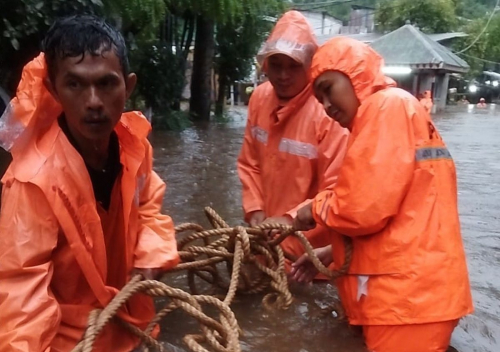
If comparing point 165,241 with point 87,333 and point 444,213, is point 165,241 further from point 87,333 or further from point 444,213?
point 444,213

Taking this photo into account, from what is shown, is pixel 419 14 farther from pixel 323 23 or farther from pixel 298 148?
pixel 298 148

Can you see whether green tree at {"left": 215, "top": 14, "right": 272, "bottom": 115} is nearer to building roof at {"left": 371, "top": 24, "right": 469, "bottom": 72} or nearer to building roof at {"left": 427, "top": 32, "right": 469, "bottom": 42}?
building roof at {"left": 371, "top": 24, "right": 469, "bottom": 72}

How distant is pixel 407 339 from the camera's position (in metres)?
2.58

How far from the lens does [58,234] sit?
228 cm

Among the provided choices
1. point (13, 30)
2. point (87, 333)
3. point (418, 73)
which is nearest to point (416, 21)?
point (418, 73)

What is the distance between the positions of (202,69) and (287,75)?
38.5 ft

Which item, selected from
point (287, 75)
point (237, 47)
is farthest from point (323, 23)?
point (287, 75)

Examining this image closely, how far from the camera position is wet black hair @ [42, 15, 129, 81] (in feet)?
7.44

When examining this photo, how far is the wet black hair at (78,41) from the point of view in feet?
7.44

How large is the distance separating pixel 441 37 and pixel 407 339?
1449 inches

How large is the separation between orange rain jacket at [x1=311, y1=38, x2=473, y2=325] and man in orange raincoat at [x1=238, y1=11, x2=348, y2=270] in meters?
0.89

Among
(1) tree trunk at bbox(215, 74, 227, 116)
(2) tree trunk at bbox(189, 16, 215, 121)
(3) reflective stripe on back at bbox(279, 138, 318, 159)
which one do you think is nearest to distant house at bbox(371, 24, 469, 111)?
(1) tree trunk at bbox(215, 74, 227, 116)

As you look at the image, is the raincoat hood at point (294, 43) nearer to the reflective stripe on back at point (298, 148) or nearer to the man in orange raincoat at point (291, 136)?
the man in orange raincoat at point (291, 136)

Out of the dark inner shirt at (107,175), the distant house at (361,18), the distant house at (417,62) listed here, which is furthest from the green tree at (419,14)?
the dark inner shirt at (107,175)
